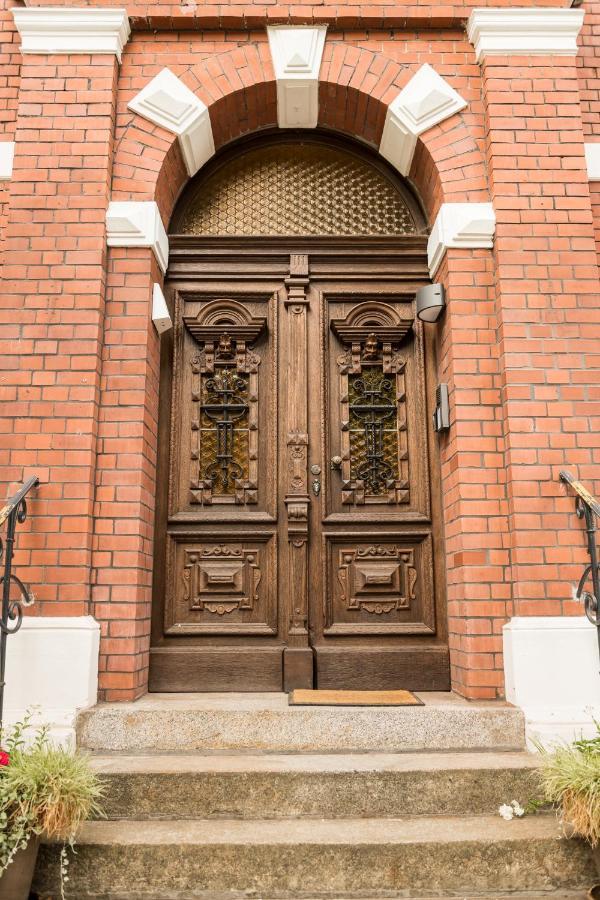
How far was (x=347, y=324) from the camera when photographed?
13.7ft

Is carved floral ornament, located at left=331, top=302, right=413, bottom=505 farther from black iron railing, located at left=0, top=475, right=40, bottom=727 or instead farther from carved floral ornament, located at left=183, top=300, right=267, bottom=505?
black iron railing, located at left=0, top=475, right=40, bottom=727

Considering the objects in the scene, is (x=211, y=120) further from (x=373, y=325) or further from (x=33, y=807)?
(x=33, y=807)

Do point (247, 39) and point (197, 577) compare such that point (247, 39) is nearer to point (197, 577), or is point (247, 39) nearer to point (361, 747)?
point (197, 577)

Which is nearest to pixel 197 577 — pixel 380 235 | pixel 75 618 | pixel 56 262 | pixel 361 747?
pixel 75 618

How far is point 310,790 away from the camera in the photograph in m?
2.76

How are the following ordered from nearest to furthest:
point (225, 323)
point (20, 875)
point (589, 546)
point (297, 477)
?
point (20, 875) < point (589, 546) < point (297, 477) < point (225, 323)

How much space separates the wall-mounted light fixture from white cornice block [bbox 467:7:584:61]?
1387 millimetres

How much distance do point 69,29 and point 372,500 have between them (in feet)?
10.4

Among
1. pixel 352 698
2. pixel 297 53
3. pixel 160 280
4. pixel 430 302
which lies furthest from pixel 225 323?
pixel 352 698

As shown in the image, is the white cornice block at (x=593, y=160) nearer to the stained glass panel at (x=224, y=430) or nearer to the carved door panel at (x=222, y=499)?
the carved door panel at (x=222, y=499)

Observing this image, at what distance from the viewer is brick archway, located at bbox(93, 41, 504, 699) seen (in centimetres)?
343

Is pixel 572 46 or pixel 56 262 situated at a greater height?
pixel 572 46

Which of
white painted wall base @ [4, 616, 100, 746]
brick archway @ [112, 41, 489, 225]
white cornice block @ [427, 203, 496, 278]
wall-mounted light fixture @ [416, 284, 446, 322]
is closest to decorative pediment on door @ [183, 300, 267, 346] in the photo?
brick archway @ [112, 41, 489, 225]

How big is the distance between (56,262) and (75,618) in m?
1.84
